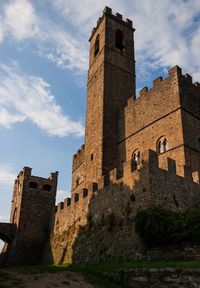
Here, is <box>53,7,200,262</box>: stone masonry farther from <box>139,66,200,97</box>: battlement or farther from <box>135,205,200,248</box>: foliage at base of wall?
<box>135,205,200,248</box>: foliage at base of wall

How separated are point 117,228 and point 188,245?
4.44 meters

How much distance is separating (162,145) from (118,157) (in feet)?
14.4

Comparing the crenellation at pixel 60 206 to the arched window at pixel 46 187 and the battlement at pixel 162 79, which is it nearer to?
the arched window at pixel 46 187

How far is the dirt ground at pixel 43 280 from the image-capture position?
1167 centimetres

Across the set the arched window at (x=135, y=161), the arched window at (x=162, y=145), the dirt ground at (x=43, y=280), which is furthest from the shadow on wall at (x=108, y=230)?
the arched window at (x=162, y=145)

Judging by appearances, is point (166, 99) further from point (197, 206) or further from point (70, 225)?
point (70, 225)

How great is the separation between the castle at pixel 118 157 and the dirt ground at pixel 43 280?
4.09m

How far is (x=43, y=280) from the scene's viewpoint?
41.1 ft

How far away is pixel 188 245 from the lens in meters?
14.9

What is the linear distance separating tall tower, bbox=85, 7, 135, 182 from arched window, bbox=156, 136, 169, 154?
4069 mm

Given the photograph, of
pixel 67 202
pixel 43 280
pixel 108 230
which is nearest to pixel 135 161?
pixel 108 230

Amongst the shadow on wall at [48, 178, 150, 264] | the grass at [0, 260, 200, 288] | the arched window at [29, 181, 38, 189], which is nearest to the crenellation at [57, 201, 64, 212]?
the shadow on wall at [48, 178, 150, 264]

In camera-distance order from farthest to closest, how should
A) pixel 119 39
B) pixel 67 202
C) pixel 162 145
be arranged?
pixel 119 39 < pixel 67 202 < pixel 162 145

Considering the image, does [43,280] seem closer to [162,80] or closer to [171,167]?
[171,167]
